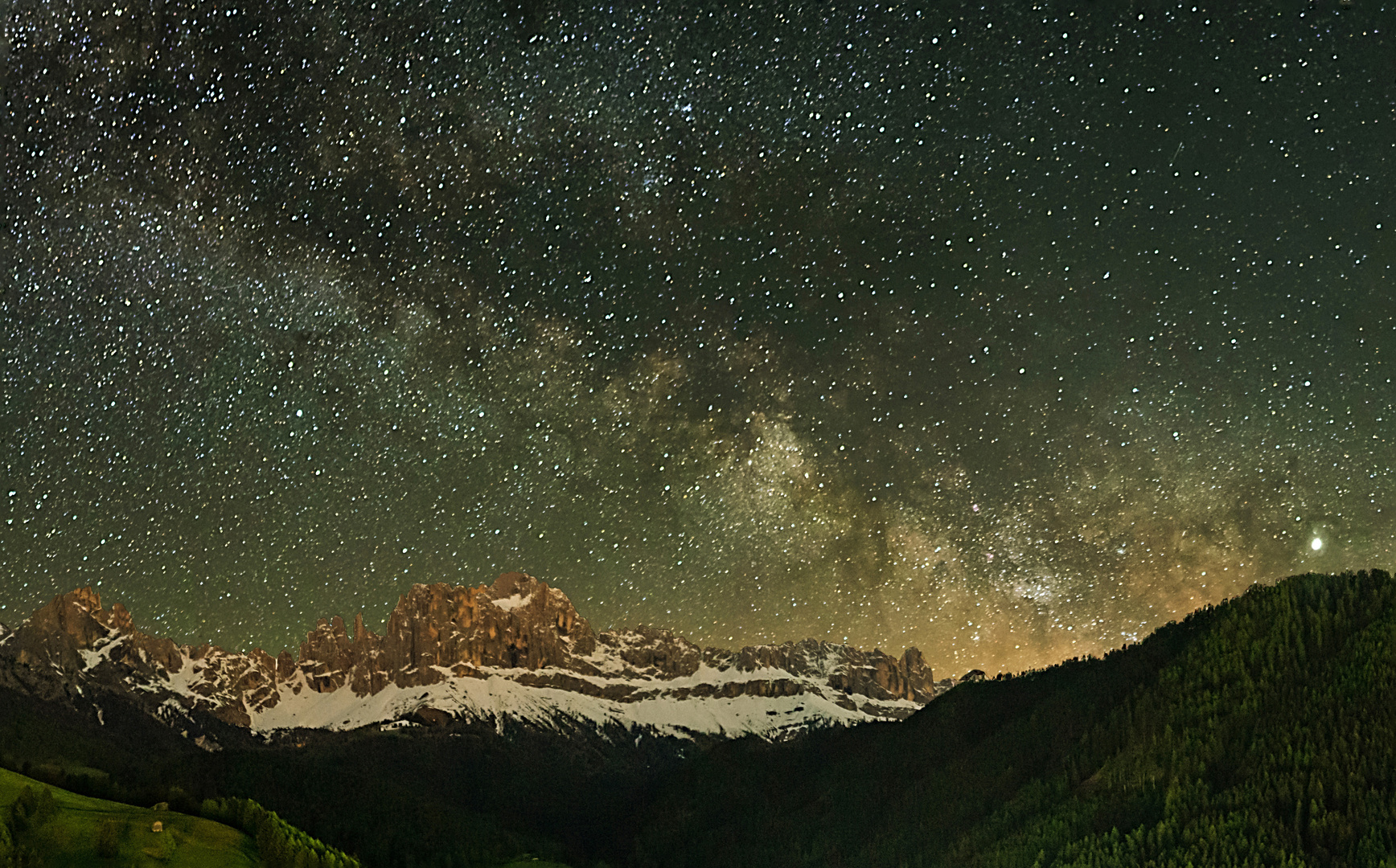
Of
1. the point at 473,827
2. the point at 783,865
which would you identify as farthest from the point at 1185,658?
the point at 473,827

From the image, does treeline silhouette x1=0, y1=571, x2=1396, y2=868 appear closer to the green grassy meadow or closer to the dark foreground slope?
the dark foreground slope

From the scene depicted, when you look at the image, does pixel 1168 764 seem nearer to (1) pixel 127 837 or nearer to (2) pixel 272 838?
(2) pixel 272 838

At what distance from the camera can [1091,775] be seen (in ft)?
464

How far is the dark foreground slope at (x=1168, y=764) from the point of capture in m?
113

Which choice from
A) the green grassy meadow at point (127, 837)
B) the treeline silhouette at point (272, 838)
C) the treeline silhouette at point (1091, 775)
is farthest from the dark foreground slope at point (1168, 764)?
the green grassy meadow at point (127, 837)

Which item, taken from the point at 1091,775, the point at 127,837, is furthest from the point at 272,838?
the point at 1091,775

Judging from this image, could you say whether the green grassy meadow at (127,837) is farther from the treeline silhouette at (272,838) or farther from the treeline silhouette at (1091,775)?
the treeline silhouette at (1091,775)

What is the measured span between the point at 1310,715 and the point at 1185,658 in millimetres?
25867

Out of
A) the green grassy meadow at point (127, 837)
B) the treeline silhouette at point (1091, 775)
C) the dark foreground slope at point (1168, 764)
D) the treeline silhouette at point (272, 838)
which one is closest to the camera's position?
the green grassy meadow at point (127, 837)

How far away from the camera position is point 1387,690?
125062 millimetres

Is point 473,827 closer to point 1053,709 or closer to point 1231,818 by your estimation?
point 1053,709

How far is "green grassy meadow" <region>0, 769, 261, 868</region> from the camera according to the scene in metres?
65.9

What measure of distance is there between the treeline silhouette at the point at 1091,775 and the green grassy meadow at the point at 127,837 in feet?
80.3

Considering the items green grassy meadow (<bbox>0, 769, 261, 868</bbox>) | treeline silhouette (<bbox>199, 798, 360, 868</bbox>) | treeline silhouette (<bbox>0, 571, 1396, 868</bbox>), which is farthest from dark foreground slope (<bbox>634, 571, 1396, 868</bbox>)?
green grassy meadow (<bbox>0, 769, 261, 868</bbox>)
